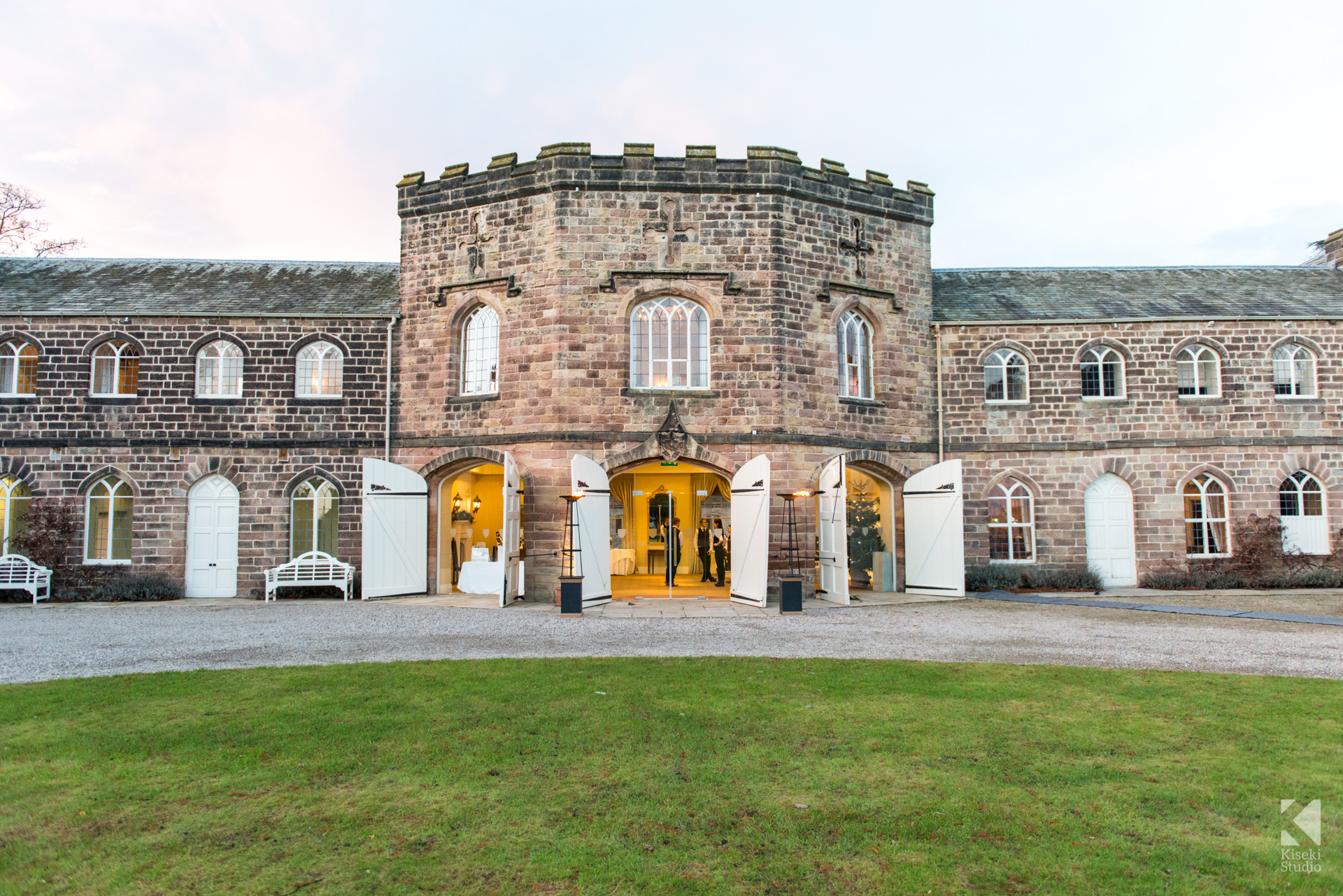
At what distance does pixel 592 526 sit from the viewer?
15508mm

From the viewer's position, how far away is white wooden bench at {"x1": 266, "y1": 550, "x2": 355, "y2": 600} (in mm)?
16734

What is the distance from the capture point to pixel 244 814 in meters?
4.77

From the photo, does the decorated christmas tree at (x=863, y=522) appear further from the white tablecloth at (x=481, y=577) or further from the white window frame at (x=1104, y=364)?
the white tablecloth at (x=481, y=577)

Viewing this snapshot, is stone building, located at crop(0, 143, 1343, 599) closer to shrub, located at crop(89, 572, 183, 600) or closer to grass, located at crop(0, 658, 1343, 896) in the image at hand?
shrub, located at crop(89, 572, 183, 600)

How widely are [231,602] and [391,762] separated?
1273 centimetres

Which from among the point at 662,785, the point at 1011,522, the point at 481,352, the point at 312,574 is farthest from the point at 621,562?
the point at 662,785

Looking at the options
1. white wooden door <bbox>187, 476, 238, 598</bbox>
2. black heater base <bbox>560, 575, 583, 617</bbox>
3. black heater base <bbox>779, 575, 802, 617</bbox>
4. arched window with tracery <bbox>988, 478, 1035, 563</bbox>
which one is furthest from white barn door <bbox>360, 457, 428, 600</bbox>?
arched window with tracery <bbox>988, 478, 1035, 563</bbox>

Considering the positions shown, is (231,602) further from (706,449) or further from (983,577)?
(983,577)

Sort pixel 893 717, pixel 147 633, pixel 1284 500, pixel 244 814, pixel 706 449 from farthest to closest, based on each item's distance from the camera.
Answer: pixel 1284 500
pixel 706 449
pixel 147 633
pixel 893 717
pixel 244 814

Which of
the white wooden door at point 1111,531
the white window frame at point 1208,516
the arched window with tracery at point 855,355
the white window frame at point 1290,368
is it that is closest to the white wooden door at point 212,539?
the arched window with tracery at point 855,355

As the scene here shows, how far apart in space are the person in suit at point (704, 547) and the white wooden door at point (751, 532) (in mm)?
4340

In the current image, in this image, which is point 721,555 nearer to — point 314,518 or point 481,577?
point 481,577

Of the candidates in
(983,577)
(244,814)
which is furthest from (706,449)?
(244,814)

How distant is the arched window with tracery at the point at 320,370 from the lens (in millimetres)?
18016
